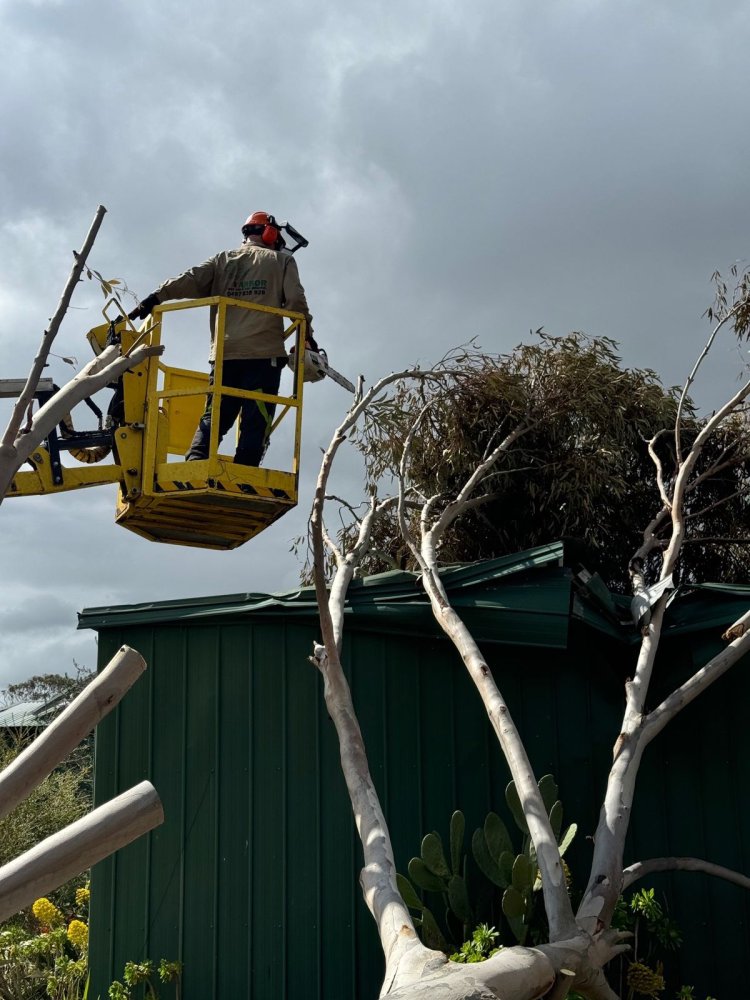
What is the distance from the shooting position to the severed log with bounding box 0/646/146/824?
10.2ft

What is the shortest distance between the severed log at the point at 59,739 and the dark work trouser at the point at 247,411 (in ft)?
17.0

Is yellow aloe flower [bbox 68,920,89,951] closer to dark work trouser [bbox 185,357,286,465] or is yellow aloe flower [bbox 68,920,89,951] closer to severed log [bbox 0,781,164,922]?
dark work trouser [bbox 185,357,286,465]

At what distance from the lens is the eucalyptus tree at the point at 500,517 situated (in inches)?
229

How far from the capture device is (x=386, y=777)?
26.7 ft

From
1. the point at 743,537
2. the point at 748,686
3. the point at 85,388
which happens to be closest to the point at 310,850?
the point at 748,686

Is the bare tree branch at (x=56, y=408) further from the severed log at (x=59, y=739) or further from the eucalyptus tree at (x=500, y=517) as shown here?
the eucalyptus tree at (x=500, y=517)

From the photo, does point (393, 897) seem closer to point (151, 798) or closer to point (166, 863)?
point (166, 863)

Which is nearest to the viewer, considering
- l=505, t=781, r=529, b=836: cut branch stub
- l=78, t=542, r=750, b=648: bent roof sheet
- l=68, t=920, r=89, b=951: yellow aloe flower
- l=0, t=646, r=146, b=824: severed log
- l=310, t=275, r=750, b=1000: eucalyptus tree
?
l=0, t=646, r=146, b=824: severed log

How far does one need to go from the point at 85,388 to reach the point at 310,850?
15.4 feet

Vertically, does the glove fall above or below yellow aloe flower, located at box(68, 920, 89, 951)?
above

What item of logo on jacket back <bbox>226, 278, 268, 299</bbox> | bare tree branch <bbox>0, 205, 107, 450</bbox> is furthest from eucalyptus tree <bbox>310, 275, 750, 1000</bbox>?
bare tree branch <bbox>0, 205, 107, 450</bbox>

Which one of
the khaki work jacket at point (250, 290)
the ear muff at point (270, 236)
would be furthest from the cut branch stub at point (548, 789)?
the ear muff at point (270, 236)

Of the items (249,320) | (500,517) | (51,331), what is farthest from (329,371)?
(51,331)

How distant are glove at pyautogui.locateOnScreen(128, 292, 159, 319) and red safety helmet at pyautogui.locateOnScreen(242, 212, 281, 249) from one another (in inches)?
48.6
